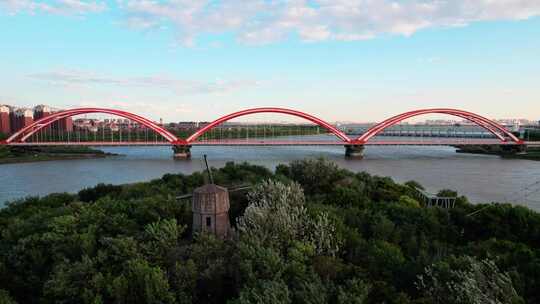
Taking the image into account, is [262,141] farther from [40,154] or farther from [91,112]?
[40,154]

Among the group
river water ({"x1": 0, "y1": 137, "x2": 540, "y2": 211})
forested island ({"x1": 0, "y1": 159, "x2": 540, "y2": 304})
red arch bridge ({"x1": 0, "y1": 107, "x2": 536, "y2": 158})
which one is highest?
red arch bridge ({"x1": 0, "y1": 107, "x2": 536, "y2": 158})

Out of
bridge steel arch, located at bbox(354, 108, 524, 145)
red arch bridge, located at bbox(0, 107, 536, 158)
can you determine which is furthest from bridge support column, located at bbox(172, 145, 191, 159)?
bridge steel arch, located at bbox(354, 108, 524, 145)

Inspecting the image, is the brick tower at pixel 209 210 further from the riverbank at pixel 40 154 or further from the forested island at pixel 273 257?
the riverbank at pixel 40 154

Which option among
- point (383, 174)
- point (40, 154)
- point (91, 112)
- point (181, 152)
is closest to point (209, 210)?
point (383, 174)

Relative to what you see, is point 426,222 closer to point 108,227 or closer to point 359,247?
point 359,247

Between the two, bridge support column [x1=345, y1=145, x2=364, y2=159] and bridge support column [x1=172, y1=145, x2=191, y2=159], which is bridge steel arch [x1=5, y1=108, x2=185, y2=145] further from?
bridge support column [x1=345, y1=145, x2=364, y2=159]

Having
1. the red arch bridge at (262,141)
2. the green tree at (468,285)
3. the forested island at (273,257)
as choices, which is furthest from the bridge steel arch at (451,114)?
the green tree at (468,285)
